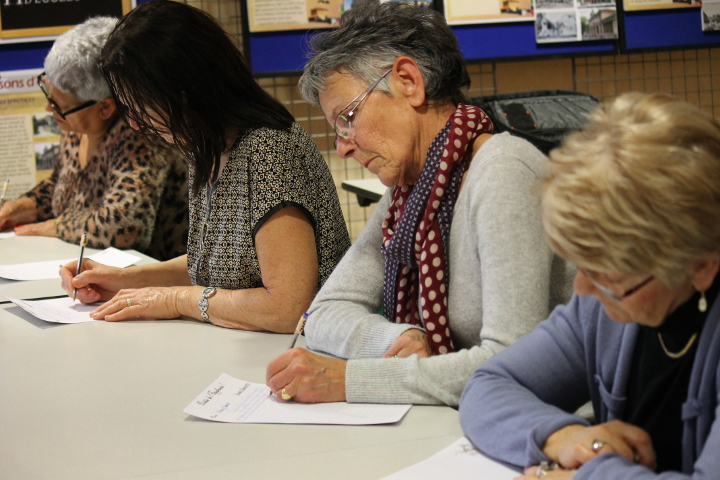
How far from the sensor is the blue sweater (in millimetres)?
931

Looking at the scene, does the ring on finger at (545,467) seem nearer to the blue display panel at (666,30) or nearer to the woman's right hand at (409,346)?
the woman's right hand at (409,346)

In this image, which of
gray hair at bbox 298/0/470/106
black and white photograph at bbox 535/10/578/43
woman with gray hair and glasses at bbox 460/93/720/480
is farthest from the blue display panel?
woman with gray hair and glasses at bbox 460/93/720/480

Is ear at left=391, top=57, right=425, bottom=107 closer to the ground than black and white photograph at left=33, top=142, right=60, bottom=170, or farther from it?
farther from it

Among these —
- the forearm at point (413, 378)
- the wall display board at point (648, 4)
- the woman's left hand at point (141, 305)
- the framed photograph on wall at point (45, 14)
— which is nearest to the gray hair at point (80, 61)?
the woman's left hand at point (141, 305)

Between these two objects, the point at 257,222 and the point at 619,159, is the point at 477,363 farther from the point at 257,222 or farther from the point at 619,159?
the point at 257,222

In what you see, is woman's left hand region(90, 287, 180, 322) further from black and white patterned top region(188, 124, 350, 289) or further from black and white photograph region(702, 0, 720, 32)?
black and white photograph region(702, 0, 720, 32)

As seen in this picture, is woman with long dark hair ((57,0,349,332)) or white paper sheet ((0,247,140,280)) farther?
white paper sheet ((0,247,140,280))

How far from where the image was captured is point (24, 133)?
4336mm

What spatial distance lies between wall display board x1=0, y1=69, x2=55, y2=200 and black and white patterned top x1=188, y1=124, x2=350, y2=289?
264 cm

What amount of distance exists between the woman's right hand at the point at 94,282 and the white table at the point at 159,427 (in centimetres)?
38

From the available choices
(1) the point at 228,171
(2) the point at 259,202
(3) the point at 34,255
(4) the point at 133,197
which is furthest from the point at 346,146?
(3) the point at 34,255

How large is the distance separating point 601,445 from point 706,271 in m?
0.25

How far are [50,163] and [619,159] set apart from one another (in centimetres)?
406

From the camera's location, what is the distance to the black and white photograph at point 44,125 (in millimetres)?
4328
